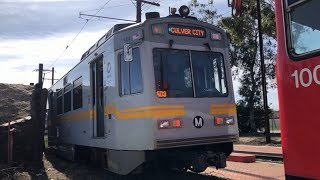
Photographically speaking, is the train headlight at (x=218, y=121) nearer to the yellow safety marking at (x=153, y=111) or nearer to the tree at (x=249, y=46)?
the yellow safety marking at (x=153, y=111)

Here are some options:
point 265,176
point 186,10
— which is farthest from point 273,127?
point 186,10

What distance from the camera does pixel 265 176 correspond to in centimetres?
1122

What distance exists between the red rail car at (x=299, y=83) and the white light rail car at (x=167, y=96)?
4.31 meters

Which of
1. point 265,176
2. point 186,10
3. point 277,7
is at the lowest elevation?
point 265,176

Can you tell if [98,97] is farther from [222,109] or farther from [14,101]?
[14,101]

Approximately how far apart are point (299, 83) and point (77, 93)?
10.2m

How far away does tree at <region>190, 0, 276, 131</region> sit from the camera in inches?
1166

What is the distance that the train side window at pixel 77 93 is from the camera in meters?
13.1

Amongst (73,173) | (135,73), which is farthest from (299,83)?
(73,173)

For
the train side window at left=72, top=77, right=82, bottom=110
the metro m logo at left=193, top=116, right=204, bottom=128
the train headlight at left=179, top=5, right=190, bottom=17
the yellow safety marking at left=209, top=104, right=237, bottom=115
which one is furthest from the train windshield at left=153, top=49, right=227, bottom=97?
the train side window at left=72, top=77, right=82, bottom=110

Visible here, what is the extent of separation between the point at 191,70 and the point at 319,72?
5224 millimetres

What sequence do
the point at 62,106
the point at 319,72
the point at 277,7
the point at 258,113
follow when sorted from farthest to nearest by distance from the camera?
the point at 258,113
the point at 62,106
the point at 277,7
the point at 319,72

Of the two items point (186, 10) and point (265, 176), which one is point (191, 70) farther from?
point (265, 176)

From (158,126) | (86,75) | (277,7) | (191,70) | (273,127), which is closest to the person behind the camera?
(277,7)
